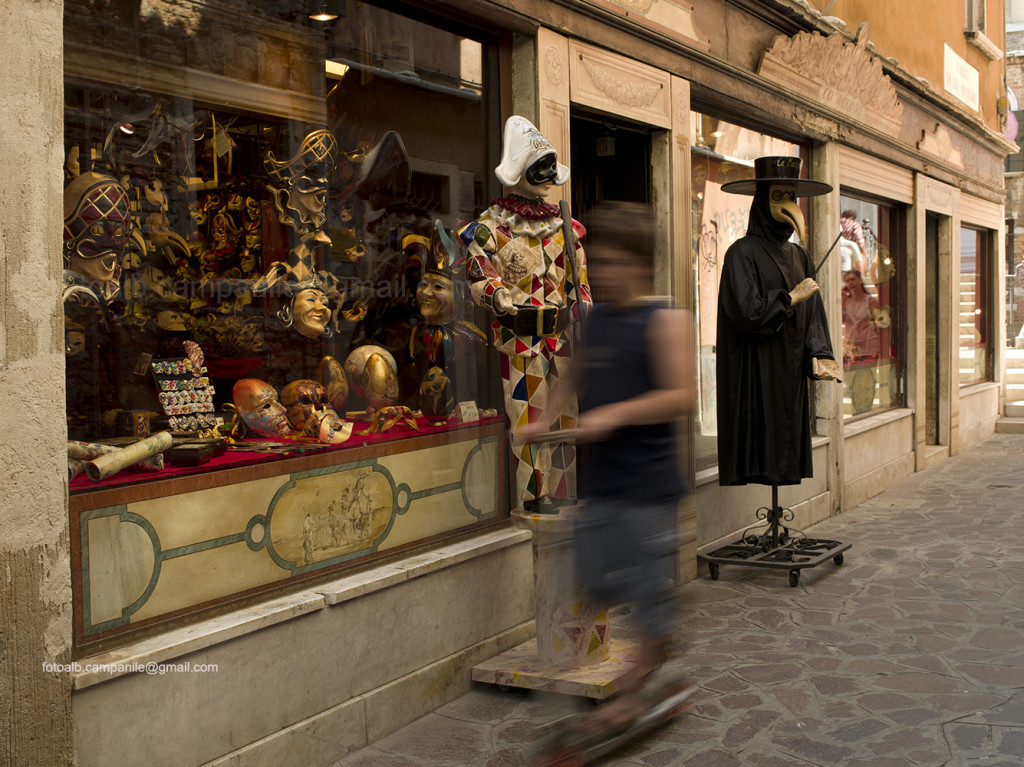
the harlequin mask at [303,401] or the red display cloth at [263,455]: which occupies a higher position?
the harlequin mask at [303,401]

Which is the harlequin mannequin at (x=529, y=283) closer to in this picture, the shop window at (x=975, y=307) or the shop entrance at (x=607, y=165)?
the shop entrance at (x=607, y=165)

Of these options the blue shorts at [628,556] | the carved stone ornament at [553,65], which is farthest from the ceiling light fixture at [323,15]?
the blue shorts at [628,556]

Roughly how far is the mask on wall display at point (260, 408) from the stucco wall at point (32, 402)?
105 cm

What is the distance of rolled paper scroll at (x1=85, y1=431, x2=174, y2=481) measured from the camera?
3.15m

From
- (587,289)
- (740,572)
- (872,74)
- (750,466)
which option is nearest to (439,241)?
(587,289)

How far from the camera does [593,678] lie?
4148 millimetres

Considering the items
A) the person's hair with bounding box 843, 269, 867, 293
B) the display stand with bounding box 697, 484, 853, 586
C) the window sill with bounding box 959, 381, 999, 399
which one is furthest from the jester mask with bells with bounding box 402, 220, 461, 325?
the window sill with bounding box 959, 381, 999, 399

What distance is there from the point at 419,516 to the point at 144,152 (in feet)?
6.23

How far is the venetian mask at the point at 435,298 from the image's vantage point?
4.78 m

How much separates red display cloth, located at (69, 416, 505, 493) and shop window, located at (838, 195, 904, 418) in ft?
18.1

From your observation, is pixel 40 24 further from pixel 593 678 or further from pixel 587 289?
pixel 593 678

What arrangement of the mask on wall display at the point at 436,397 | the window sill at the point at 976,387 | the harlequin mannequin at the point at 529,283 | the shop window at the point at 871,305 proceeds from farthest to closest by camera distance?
1. the window sill at the point at 976,387
2. the shop window at the point at 871,305
3. the mask on wall display at the point at 436,397
4. the harlequin mannequin at the point at 529,283

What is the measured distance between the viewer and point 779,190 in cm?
639

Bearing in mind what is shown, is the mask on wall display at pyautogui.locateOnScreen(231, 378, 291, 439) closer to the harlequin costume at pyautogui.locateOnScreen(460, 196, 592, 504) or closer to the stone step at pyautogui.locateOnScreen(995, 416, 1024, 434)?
the harlequin costume at pyautogui.locateOnScreen(460, 196, 592, 504)
